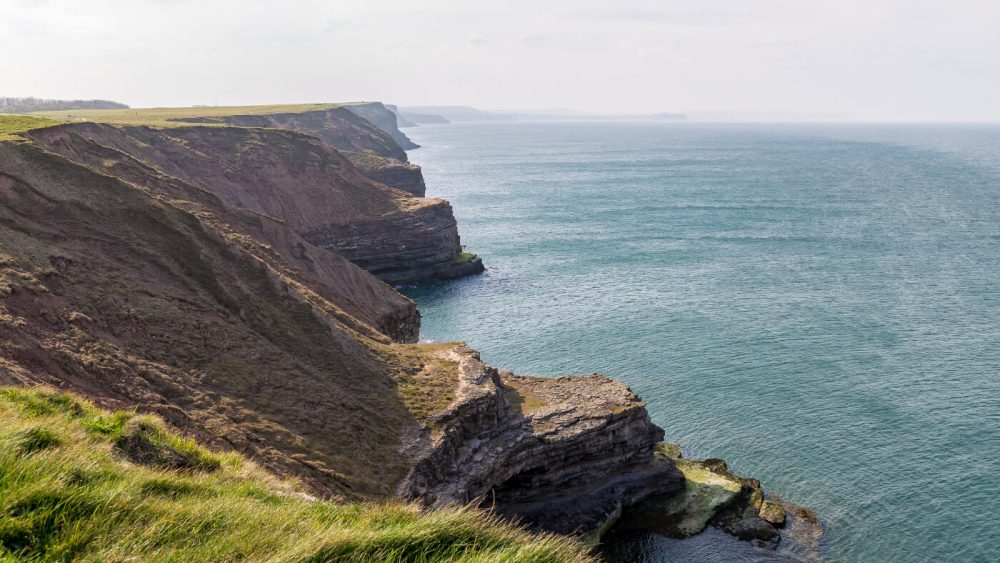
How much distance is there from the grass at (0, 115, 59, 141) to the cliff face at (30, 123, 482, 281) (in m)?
28.2

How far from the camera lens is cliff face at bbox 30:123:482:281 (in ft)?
296

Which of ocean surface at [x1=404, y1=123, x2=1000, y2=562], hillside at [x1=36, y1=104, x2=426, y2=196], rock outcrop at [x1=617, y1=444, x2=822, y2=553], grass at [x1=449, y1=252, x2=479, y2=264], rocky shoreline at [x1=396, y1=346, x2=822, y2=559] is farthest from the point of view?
hillside at [x1=36, y1=104, x2=426, y2=196]

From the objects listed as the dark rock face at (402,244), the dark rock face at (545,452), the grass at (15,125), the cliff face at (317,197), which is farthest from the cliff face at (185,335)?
the cliff face at (317,197)

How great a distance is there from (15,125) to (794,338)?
70.2 m

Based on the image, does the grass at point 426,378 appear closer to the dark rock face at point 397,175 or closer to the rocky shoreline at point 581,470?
the rocky shoreline at point 581,470

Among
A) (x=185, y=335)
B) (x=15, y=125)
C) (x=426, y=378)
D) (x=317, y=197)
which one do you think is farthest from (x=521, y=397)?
(x=317, y=197)

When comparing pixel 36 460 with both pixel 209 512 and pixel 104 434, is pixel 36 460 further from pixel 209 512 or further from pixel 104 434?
pixel 104 434

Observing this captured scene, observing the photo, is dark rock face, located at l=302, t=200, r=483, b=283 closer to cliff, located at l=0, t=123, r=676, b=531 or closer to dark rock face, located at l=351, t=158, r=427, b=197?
dark rock face, located at l=351, t=158, r=427, b=197

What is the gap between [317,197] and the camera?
98.7 meters

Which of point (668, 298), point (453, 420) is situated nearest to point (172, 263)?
point (453, 420)

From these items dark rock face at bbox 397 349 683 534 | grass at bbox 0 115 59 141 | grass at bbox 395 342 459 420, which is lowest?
dark rock face at bbox 397 349 683 534

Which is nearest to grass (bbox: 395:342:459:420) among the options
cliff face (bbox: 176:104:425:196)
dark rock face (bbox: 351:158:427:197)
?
dark rock face (bbox: 351:158:427:197)

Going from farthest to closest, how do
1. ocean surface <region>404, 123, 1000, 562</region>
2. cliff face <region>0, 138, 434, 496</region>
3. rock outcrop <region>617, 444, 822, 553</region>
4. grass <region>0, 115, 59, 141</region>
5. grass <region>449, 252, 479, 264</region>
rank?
grass <region>449, 252, 479, 264</region>, grass <region>0, 115, 59, 141</region>, ocean surface <region>404, 123, 1000, 562</region>, rock outcrop <region>617, 444, 822, 553</region>, cliff face <region>0, 138, 434, 496</region>

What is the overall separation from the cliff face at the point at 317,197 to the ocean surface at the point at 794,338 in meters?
7.11
